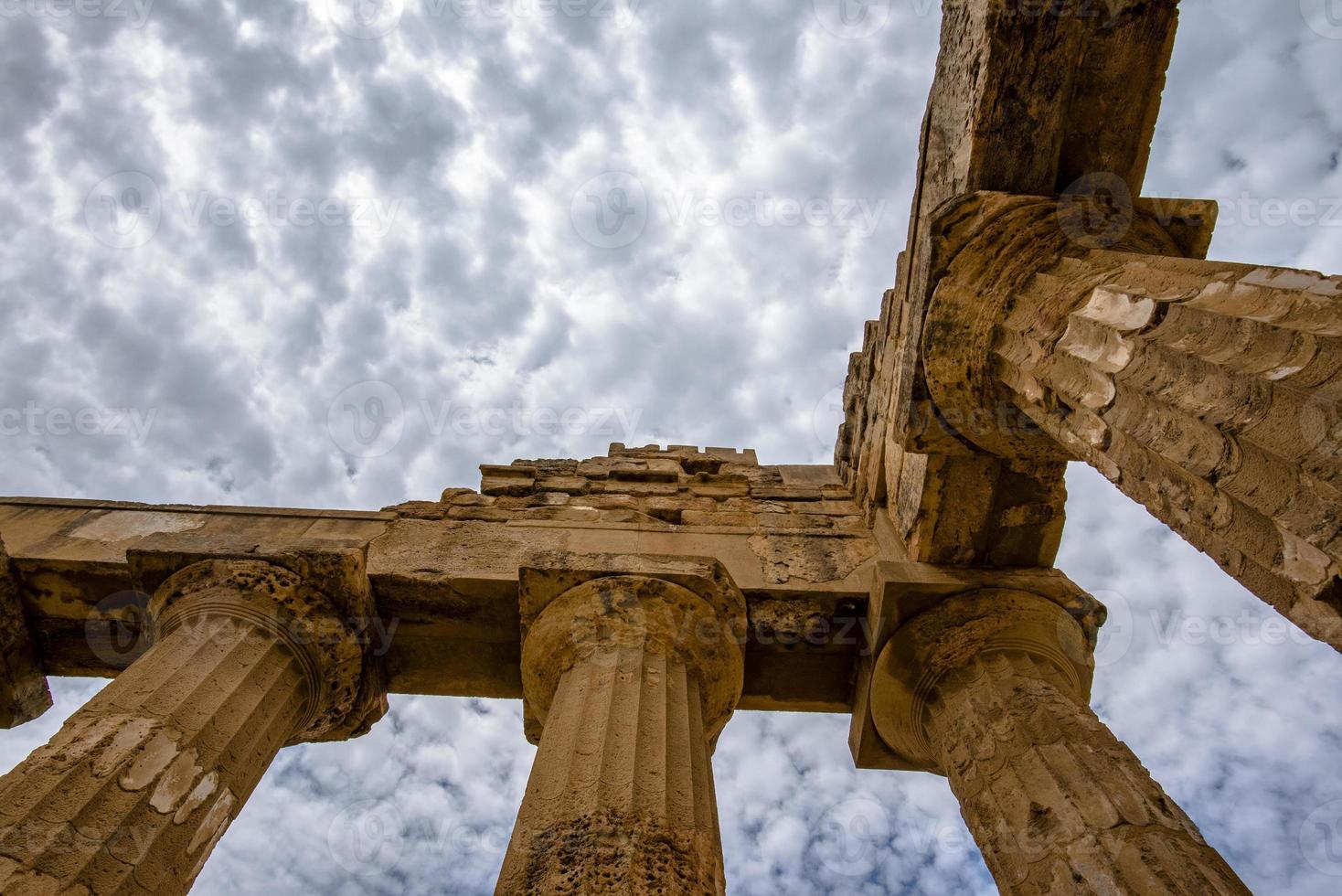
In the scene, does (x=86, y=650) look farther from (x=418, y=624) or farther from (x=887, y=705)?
(x=887, y=705)

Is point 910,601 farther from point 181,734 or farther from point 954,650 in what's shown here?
point 181,734

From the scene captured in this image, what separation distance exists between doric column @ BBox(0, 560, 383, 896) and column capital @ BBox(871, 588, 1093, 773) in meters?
3.66

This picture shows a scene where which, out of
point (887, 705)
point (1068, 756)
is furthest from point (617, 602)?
point (1068, 756)

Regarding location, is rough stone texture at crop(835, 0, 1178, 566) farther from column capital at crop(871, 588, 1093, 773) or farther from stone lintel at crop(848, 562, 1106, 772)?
column capital at crop(871, 588, 1093, 773)

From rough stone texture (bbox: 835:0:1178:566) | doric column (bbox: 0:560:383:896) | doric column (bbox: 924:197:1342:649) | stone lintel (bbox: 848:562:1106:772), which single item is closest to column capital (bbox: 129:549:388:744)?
doric column (bbox: 0:560:383:896)

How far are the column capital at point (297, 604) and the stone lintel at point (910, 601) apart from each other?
139 inches

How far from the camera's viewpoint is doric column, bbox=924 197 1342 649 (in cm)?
213

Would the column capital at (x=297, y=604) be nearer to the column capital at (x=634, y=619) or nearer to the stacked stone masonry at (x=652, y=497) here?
the column capital at (x=634, y=619)

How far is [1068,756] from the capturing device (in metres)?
3.74

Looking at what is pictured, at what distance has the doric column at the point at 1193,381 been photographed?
2.13 m

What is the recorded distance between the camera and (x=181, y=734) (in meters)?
3.75

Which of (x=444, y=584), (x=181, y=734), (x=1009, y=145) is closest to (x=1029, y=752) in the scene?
(x=1009, y=145)

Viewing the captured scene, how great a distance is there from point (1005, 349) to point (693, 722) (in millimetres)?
2739

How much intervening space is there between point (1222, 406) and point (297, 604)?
4987mm
